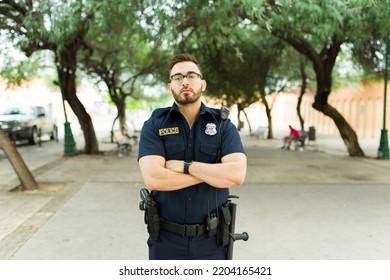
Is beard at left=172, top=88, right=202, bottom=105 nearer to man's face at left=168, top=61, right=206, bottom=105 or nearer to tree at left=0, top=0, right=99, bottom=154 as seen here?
man's face at left=168, top=61, right=206, bottom=105

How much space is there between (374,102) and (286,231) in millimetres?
23494

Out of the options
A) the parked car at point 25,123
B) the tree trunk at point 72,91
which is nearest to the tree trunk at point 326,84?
the tree trunk at point 72,91

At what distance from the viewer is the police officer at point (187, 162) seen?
A: 2.54 metres

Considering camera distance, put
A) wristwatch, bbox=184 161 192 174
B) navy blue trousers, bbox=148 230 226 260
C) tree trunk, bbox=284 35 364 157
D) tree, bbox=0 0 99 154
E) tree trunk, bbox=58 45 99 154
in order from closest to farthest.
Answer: wristwatch, bbox=184 161 192 174
navy blue trousers, bbox=148 230 226 260
tree, bbox=0 0 99 154
tree trunk, bbox=58 45 99 154
tree trunk, bbox=284 35 364 157

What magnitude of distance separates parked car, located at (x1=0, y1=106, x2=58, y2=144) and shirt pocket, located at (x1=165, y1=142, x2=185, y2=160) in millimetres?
15862

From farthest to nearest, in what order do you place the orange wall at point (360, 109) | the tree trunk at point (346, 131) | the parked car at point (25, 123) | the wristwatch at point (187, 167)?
the orange wall at point (360, 109) < the parked car at point (25, 123) < the tree trunk at point (346, 131) < the wristwatch at point (187, 167)

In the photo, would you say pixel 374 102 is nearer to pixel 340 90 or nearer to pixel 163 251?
pixel 340 90

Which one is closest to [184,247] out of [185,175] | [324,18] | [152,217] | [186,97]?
[152,217]

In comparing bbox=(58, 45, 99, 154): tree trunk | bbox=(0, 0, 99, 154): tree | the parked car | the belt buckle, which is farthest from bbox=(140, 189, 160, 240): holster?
the parked car

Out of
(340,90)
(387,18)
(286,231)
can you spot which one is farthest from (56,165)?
(340,90)

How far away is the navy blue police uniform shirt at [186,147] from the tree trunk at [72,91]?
11.3 meters

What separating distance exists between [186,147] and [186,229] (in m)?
0.49

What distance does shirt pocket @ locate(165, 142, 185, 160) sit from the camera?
260cm

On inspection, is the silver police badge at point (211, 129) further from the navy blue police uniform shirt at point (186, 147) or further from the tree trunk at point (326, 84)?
the tree trunk at point (326, 84)
